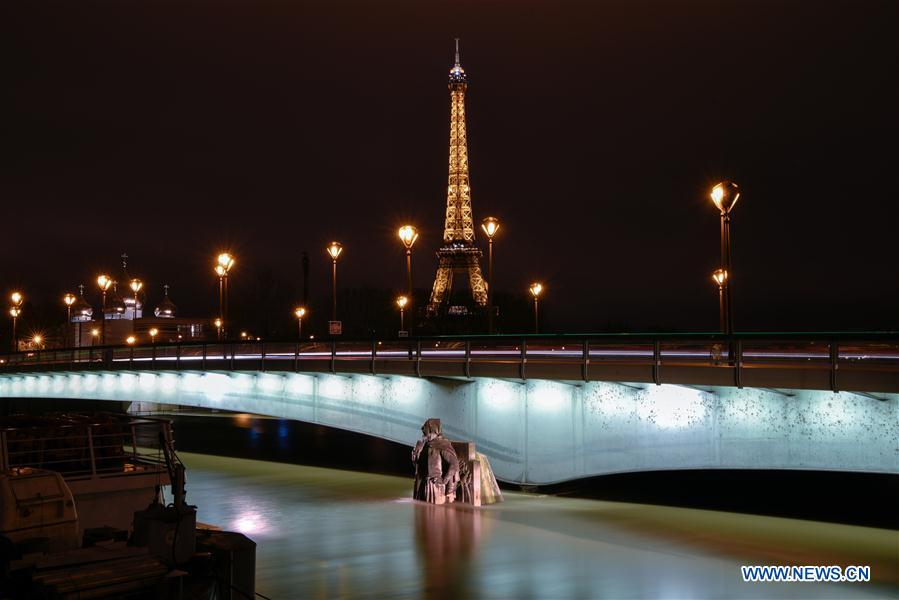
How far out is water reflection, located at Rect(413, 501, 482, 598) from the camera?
1970cm

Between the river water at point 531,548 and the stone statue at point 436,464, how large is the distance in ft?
2.10

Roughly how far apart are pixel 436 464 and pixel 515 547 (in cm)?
593

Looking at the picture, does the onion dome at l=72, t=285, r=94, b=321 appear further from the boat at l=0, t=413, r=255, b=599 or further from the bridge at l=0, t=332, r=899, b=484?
the boat at l=0, t=413, r=255, b=599

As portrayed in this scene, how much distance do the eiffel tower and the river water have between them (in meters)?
79.3

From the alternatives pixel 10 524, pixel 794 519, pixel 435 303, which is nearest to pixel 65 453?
pixel 10 524

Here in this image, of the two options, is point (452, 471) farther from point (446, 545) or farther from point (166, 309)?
point (166, 309)

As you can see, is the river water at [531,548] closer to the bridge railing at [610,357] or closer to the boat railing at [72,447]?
the boat railing at [72,447]

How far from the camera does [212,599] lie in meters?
13.5

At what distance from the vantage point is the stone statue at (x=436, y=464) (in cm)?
2756

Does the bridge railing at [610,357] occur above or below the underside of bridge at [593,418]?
above

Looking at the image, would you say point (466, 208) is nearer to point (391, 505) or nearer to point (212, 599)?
point (391, 505)

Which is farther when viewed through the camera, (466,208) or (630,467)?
(466,208)

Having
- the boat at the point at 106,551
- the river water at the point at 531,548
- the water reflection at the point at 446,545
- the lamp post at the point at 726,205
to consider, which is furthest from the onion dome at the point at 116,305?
the boat at the point at 106,551

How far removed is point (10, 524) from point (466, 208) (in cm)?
9972
